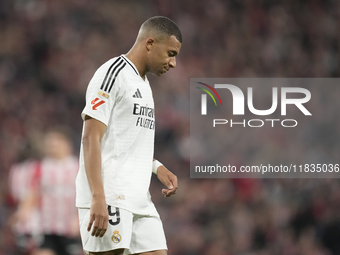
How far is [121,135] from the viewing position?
8.18ft

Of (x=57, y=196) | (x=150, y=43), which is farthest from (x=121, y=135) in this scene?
(x=57, y=196)

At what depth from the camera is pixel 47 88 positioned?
9.52 meters

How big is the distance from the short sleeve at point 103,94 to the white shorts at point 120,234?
47cm

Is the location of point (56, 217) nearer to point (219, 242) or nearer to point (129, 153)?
point (219, 242)

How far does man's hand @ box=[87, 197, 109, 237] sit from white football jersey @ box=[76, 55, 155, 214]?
15 cm

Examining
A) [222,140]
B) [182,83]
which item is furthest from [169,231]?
[182,83]

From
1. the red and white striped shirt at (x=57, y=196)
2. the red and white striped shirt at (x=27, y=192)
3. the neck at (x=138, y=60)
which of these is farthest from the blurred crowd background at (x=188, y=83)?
the neck at (x=138, y=60)

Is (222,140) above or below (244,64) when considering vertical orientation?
below

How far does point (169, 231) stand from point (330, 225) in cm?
246

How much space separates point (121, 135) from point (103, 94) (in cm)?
23

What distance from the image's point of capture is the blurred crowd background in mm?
7492

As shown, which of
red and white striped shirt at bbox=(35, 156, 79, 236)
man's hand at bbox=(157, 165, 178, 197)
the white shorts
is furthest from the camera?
red and white striped shirt at bbox=(35, 156, 79, 236)

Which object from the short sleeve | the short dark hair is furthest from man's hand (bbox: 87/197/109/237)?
the short dark hair

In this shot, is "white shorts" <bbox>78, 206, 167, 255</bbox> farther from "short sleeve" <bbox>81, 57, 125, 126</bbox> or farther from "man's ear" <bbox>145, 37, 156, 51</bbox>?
"man's ear" <bbox>145, 37, 156, 51</bbox>
